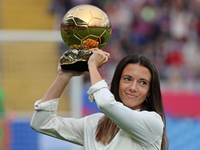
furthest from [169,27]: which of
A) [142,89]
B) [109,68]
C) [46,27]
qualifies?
[142,89]

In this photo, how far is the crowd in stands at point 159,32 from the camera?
28.9ft

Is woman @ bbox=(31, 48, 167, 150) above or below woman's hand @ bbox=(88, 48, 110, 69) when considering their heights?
below

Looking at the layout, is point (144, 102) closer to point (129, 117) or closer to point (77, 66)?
point (129, 117)

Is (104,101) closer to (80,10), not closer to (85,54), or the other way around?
(85,54)

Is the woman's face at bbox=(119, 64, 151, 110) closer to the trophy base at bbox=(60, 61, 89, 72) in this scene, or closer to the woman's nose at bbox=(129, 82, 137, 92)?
the woman's nose at bbox=(129, 82, 137, 92)

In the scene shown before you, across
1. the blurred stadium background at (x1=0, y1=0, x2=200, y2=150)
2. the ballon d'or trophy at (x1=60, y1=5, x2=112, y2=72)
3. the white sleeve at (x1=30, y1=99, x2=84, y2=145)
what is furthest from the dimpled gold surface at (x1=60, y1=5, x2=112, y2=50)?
the blurred stadium background at (x1=0, y1=0, x2=200, y2=150)

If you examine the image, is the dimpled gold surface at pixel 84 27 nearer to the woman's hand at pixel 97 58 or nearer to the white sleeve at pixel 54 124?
the woman's hand at pixel 97 58

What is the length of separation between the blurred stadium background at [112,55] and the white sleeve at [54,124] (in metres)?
3.68

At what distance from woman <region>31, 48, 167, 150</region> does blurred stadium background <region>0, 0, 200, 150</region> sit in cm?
371

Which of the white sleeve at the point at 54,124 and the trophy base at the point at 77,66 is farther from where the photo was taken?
the white sleeve at the point at 54,124

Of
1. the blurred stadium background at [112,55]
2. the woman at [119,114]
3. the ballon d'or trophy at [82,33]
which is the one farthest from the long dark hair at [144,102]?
the blurred stadium background at [112,55]

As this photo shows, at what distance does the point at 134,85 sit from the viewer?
254 cm

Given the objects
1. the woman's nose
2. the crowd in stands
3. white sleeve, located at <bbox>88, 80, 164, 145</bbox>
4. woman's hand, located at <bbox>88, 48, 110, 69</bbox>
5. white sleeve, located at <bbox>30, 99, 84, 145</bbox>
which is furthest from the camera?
the crowd in stands

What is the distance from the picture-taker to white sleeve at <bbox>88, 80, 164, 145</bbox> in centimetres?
227
